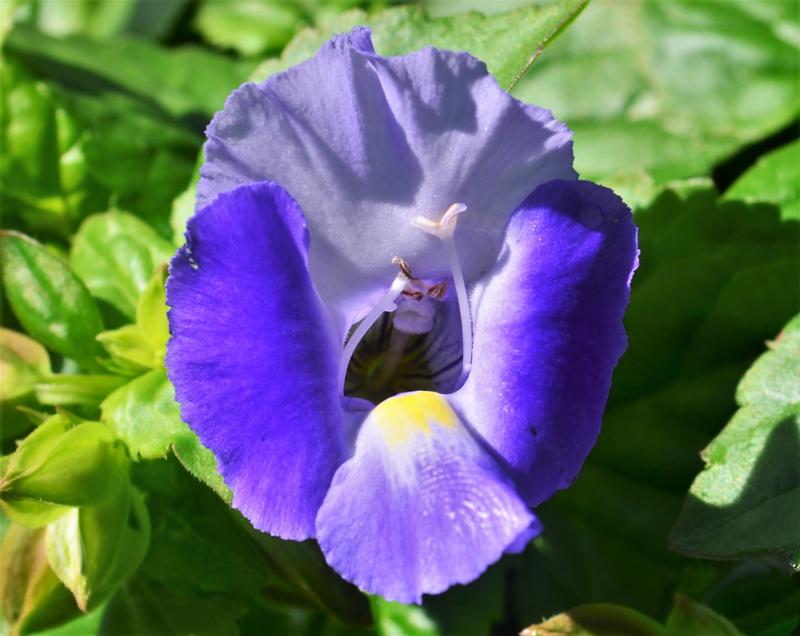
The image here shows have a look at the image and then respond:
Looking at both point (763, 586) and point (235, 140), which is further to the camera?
point (763, 586)

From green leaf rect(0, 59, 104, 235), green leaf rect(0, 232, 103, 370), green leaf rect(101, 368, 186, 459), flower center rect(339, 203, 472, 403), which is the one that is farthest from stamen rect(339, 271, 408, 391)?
green leaf rect(0, 59, 104, 235)

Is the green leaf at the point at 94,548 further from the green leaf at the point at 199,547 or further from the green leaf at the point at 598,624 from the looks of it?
the green leaf at the point at 598,624

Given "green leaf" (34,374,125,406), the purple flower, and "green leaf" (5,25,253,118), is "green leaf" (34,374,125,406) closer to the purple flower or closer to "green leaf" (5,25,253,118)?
the purple flower

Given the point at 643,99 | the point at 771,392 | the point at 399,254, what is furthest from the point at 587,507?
the point at 643,99

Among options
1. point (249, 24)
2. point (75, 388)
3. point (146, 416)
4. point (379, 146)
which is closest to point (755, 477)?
point (379, 146)

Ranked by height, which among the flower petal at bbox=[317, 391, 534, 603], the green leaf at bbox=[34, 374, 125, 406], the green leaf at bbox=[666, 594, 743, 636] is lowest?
the green leaf at bbox=[666, 594, 743, 636]

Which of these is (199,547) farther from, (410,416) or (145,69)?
(145,69)

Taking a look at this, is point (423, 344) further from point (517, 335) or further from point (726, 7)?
point (726, 7)
